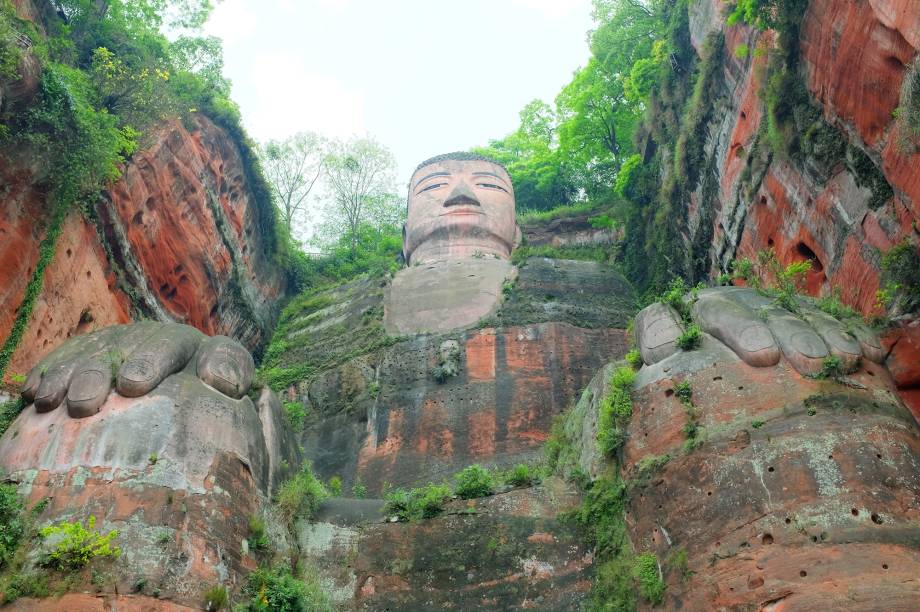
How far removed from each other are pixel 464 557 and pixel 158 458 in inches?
155

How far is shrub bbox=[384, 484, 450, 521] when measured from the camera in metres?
11.7

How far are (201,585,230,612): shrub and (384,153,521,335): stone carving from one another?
9733 millimetres

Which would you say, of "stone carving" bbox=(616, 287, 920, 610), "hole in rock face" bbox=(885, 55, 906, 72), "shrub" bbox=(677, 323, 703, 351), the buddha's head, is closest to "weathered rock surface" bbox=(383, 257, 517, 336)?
the buddha's head

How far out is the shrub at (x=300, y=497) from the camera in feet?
36.4

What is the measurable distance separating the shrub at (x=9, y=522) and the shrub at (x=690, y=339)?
7.86 m

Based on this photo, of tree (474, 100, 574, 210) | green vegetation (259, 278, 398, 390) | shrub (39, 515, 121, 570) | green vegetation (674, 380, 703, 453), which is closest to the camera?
shrub (39, 515, 121, 570)

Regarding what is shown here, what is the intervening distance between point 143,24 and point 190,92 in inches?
105

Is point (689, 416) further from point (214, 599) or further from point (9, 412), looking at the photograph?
point (9, 412)

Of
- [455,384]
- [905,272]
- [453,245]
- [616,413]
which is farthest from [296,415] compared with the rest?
[905,272]

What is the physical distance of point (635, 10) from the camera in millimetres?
25984

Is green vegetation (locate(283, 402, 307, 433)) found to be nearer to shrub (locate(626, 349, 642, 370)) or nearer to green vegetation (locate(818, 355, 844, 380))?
shrub (locate(626, 349, 642, 370))

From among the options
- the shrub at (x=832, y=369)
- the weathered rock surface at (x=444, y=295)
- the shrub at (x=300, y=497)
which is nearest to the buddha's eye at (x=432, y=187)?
the weathered rock surface at (x=444, y=295)

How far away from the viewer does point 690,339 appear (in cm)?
1117

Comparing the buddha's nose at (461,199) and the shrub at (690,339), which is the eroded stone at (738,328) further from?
the buddha's nose at (461,199)
